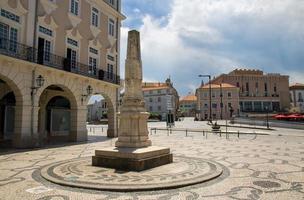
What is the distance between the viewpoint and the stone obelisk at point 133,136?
8.58 m

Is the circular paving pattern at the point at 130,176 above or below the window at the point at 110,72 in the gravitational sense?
below

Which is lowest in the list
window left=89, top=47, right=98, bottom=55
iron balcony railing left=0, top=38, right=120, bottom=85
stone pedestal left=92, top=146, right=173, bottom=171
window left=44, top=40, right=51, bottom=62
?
stone pedestal left=92, top=146, right=173, bottom=171

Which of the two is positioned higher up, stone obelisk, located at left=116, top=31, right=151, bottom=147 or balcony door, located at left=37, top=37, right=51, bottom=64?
balcony door, located at left=37, top=37, right=51, bottom=64

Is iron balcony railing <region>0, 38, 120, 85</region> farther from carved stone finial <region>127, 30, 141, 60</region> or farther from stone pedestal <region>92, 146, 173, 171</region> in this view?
stone pedestal <region>92, 146, 173, 171</region>

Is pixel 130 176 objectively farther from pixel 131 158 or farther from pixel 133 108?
pixel 133 108

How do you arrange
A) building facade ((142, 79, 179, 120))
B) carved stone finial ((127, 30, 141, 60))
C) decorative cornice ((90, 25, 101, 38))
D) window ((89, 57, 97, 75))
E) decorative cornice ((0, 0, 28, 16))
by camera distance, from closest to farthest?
1. carved stone finial ((127, 30, 141, 60))
2. decorative cornice ((0, 0, 28, 16))
3. window ((89, 57, 97, 75))
4. decorative cornice ((90, 25, 101, 38))
5. building facade ((142, 79, 179, 120))

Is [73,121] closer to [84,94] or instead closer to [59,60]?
[84,94]

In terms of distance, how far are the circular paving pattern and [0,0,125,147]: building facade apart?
25.8 feet

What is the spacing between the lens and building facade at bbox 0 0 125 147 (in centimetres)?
1533

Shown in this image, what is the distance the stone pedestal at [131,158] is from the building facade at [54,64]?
839cm

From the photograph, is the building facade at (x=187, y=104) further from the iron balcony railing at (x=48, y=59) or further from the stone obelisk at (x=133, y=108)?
the stone obelisk at (x=133, y=108)

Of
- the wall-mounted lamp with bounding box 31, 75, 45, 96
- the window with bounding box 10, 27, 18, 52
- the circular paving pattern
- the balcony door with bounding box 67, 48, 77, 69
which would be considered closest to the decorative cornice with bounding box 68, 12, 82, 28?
the balcony door with bounding box 67, 48, 77, 69

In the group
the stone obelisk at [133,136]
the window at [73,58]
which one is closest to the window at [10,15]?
the window at [73,58]

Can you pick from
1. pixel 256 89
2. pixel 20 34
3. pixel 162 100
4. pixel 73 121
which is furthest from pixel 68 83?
pixel 256 89
